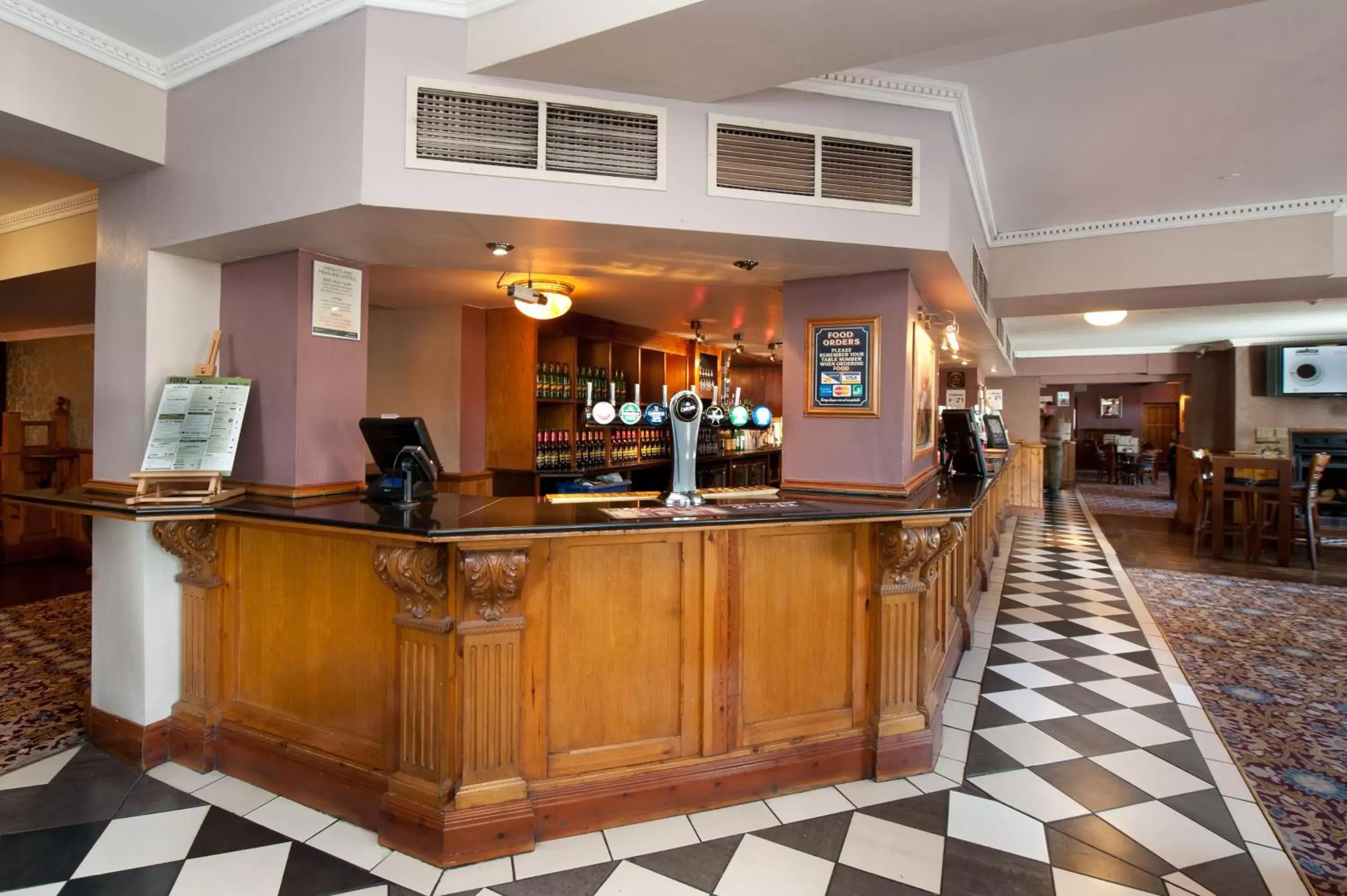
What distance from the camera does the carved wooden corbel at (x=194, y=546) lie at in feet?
8.84

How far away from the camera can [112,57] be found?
2537 millimetres

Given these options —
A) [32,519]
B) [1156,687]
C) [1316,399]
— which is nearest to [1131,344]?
[1316,399]

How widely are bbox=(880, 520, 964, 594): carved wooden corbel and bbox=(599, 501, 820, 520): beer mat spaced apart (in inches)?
13.4

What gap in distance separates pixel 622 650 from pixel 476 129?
1893 mm

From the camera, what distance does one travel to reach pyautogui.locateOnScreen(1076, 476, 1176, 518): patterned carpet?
427 inches

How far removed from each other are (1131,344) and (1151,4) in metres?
11.2

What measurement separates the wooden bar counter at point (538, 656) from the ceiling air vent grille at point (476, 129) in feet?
4.00

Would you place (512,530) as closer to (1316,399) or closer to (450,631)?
(450,631)

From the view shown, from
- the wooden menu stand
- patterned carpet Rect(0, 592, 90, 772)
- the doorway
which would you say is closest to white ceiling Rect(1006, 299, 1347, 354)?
the wooden menu stand

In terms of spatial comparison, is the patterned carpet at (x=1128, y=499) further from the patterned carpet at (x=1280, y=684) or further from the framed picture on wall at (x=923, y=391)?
the framed picture on wall at (x=923, y=391)

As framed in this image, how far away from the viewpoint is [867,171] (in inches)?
104

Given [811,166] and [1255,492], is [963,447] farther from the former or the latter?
[1255,492]

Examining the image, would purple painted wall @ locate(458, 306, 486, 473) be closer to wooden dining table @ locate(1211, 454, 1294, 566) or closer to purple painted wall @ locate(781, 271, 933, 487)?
purple painted wall @ locate(781, 271, 933, 487)

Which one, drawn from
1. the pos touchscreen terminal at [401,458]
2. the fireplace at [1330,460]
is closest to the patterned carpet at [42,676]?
the pos touchscreen terminal at [401,458]
